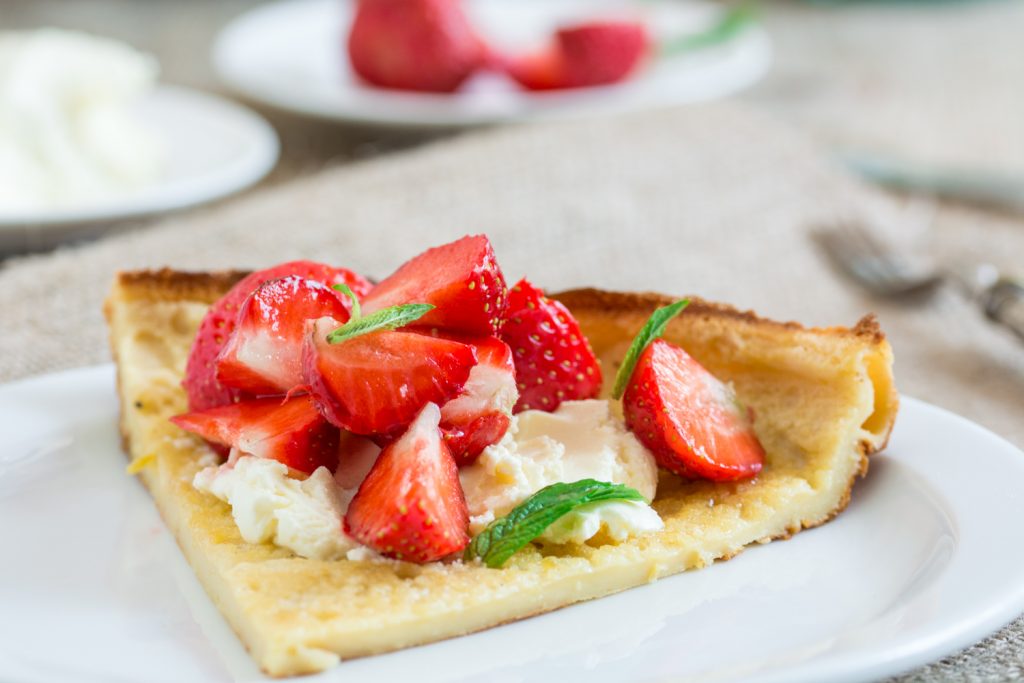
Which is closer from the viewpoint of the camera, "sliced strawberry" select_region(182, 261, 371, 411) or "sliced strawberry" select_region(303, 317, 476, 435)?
"sliced strawberry" select_region(303, 317, 476, 435)

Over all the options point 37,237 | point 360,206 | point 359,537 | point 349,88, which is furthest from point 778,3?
point 359,537

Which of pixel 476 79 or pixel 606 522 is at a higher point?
pixel 606 522

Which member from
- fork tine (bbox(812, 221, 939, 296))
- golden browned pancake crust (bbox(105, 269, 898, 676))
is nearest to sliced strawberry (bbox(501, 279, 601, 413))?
golden browned pancake crust (bbox(105, 269, 898, 676))

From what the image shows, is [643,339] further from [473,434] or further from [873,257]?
[873,257]

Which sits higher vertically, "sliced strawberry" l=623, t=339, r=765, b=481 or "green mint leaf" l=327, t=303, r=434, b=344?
"green mint leaf" l=327, t=303, r=434, b=344

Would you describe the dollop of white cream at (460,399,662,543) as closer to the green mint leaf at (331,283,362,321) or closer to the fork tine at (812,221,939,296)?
the green mint leaf at (331,283,362,321)

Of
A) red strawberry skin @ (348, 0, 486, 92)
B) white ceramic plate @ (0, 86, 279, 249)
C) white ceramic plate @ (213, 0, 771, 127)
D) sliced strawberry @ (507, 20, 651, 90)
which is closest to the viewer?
white ceramic plate @ (0, 86, 279, 249)

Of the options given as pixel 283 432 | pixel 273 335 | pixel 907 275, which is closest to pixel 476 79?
pixel 907 275
